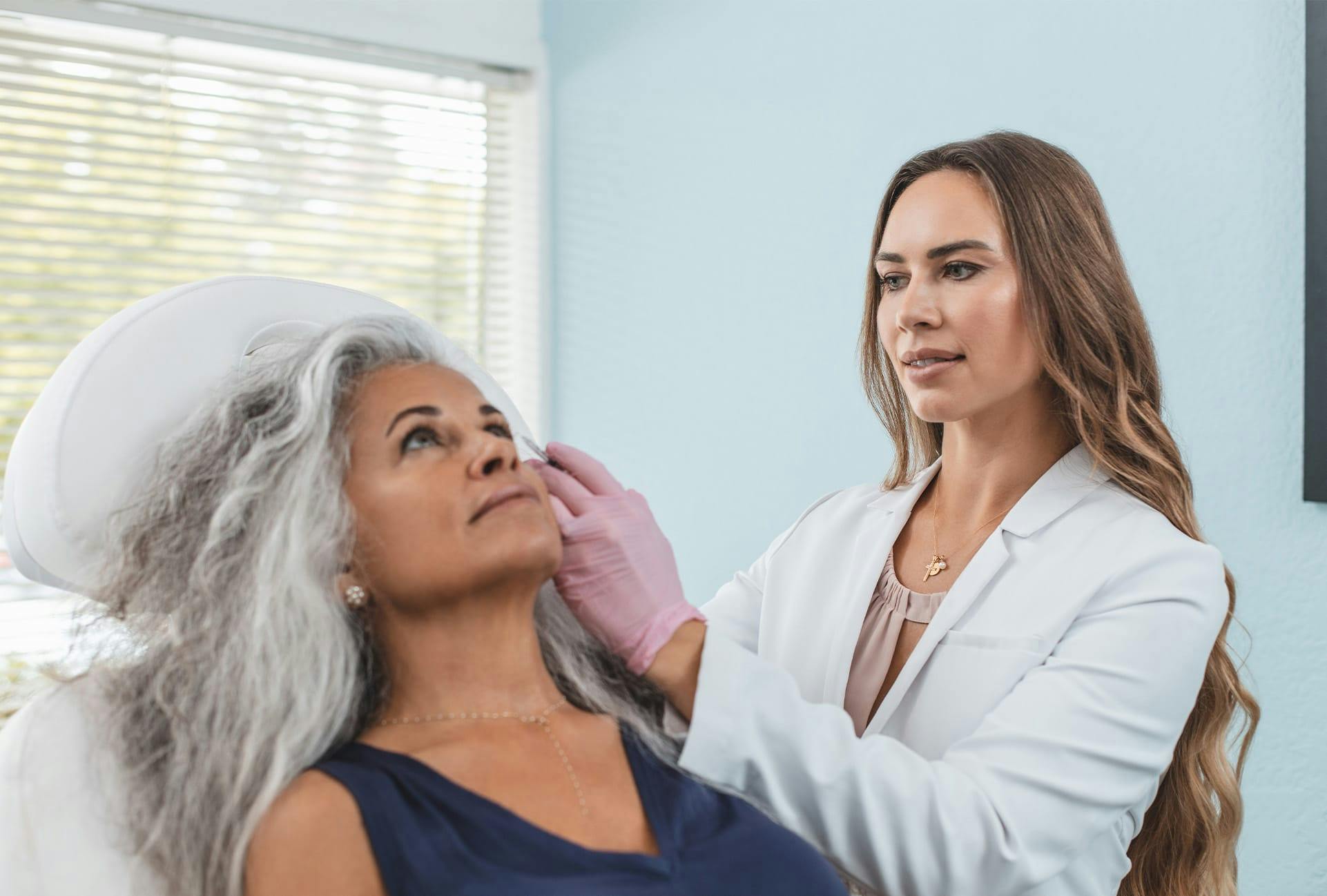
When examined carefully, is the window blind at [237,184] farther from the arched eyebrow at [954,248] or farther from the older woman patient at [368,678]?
the arched eyebrow at [954,248]

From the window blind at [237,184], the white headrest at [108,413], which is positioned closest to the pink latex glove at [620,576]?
the white headrest at [108,413]

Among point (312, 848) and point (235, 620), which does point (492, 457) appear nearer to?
point (235, 620)

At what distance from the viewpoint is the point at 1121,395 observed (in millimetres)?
1316

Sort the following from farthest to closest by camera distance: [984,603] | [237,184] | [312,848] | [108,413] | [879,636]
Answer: [237,184] < [879,636] < [984,603] < [108,413] < [312,848]

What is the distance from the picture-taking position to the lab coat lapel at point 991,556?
1.29 meters

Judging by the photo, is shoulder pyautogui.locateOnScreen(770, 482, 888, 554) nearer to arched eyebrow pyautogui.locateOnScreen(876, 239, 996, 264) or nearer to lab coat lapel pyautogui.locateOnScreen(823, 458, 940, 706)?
lab coat lapel pyautogui.locateOnScreen(823, 458, 940, 706)

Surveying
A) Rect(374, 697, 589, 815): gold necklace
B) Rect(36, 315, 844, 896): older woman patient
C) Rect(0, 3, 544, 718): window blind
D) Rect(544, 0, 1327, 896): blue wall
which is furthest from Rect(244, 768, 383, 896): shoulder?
Rect(0, 3, 544, 718): window blind

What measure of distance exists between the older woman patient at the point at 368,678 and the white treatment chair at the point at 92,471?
3 cm

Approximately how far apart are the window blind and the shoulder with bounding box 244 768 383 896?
1.81 m

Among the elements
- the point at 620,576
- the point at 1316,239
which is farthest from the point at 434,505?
the point at 1316,239

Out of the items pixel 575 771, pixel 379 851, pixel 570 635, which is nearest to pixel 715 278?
pixel 570 635

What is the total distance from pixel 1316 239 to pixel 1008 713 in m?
0.73

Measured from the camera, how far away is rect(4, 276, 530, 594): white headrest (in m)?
1.06

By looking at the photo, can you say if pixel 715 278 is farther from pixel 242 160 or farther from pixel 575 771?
pixel 575 771
